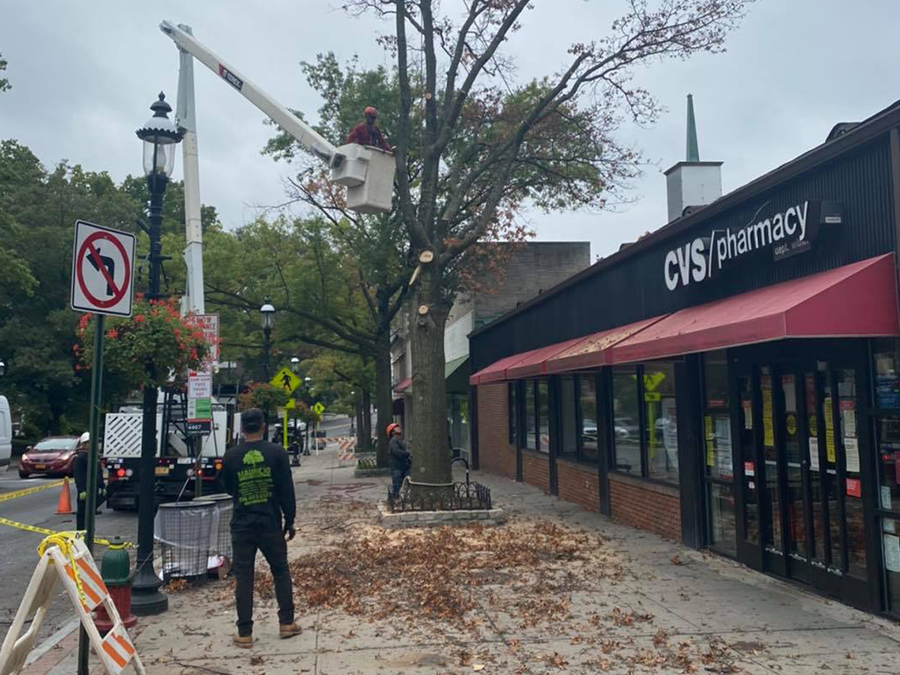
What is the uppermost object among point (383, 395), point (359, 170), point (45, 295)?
point (45, 295)

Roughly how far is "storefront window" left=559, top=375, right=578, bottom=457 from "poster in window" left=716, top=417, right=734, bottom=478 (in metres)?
5.98

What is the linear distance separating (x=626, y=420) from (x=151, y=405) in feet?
24.6

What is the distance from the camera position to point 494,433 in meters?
24.1

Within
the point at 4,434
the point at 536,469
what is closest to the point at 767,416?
the point at 536,469

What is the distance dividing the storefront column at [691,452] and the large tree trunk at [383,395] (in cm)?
1509

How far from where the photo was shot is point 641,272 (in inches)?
472

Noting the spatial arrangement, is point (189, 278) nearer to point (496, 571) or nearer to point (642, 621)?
point (496, 571)

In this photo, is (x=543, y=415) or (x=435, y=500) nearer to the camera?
(x=435, y=500)

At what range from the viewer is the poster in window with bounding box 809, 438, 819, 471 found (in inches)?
303

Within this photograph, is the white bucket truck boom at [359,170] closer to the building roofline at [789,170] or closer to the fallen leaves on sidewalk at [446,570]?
the building roofline at [789,170]

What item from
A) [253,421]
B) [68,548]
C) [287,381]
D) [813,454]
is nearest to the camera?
[68,548]

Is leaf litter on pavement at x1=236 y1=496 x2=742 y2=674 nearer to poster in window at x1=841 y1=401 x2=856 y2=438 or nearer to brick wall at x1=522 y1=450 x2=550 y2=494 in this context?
poster in window at x1=841 y1=401 x2=856 y2=438

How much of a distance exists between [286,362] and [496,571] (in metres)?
51.1

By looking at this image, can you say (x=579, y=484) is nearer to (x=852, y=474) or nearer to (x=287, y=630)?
(x=852, y=474)
